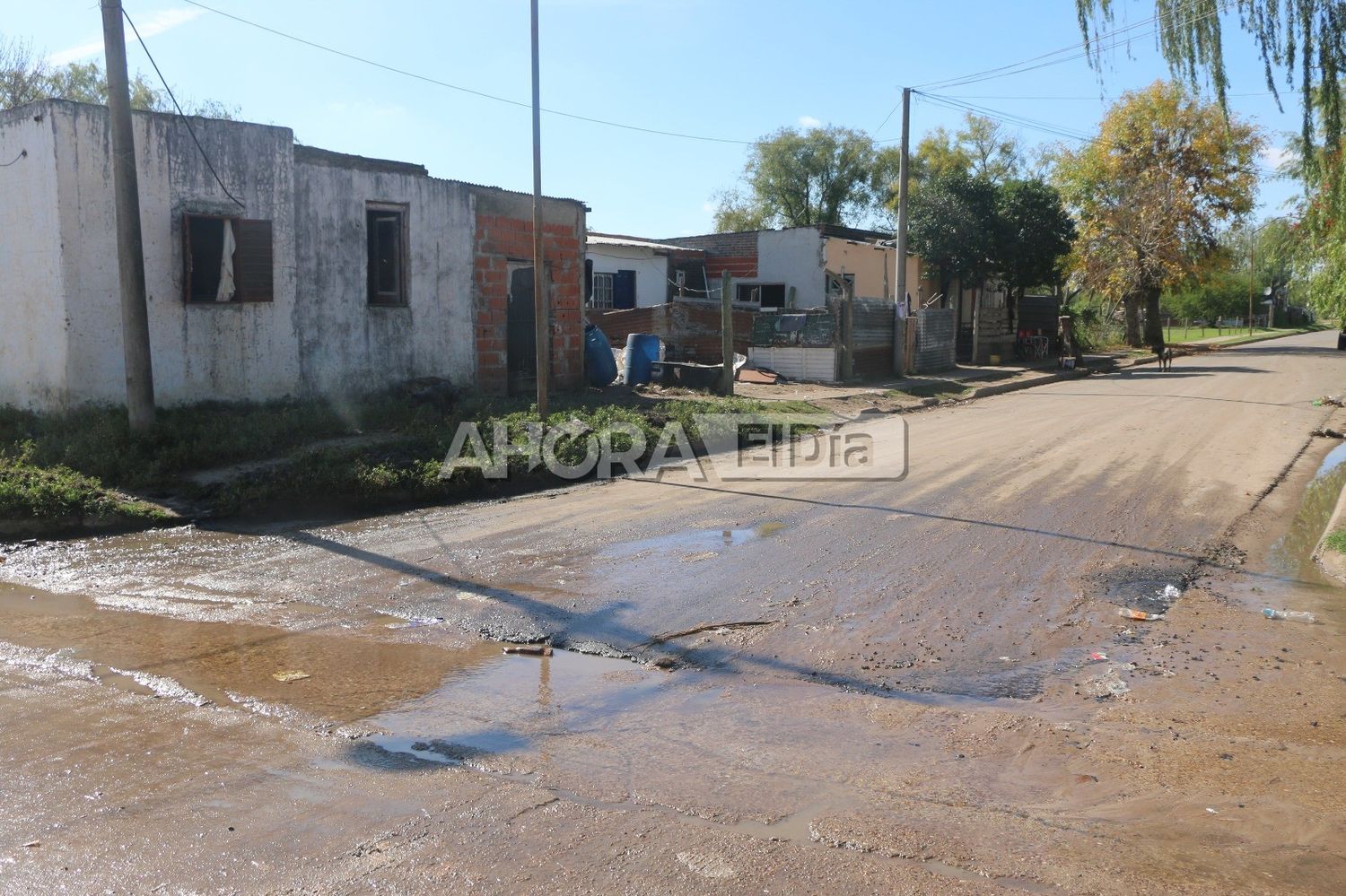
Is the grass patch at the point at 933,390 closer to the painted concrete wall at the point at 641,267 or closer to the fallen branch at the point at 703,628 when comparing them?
the painted concrete wall at the point at 641,267

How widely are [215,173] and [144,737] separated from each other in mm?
10647

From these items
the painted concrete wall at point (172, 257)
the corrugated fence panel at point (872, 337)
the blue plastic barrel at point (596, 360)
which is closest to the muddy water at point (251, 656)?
the painted concrete wall at point (172, 257)

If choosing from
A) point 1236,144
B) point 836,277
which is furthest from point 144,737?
point 1236,144

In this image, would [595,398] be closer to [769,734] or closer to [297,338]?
[297,338]

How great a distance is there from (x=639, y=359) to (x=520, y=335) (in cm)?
290

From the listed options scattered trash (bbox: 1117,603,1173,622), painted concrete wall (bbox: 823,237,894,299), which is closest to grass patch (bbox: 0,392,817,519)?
scattered trash (bbox: 1117,603,1173,622)

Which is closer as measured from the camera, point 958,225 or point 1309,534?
point 1309,534

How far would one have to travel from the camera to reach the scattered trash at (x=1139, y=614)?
6594 mm

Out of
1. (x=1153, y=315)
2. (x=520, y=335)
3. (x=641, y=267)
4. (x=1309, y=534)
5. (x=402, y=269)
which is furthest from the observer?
(x=1153, y=315)

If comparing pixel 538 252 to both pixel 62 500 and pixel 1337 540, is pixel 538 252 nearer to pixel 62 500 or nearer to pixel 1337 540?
pixel 62 500

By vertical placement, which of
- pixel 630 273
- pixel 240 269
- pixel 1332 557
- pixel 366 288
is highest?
pixel 630 273

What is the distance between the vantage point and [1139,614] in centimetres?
666

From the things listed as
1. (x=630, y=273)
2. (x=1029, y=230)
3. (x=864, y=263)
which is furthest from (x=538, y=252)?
(x=1029, y=230)

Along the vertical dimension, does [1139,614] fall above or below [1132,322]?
below
